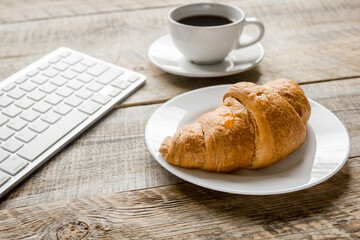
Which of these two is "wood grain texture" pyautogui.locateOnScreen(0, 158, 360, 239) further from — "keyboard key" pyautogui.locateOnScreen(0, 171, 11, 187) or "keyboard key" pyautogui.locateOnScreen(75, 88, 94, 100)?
"keyboard key" pyautogui.locateOnScreen(75, 88, 94, 100)

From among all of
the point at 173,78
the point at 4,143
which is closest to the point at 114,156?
the point at 4,143

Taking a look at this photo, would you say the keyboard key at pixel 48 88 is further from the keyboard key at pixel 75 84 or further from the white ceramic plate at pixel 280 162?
the white ceramic plate at pixel 280 162

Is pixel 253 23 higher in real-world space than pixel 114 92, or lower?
higher

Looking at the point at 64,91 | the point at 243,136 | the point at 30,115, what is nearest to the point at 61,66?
the point at 64,91

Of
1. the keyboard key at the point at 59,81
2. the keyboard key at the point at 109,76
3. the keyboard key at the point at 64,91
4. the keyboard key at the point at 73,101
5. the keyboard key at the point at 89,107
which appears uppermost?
the keyboard key at the point at 109,76

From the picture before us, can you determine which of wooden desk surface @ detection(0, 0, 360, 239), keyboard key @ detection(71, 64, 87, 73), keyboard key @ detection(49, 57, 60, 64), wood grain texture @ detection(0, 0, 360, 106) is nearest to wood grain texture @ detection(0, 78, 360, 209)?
wooden desk surface @ detection(0, 0, 360, 239)

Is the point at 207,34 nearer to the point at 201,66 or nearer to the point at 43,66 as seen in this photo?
the point at 201,66

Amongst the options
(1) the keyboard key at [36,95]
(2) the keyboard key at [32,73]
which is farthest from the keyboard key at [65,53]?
(1) the keyboard key at [36,95]

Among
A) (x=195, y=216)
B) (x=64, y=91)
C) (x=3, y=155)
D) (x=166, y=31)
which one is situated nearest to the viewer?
(x=195, y=216)
